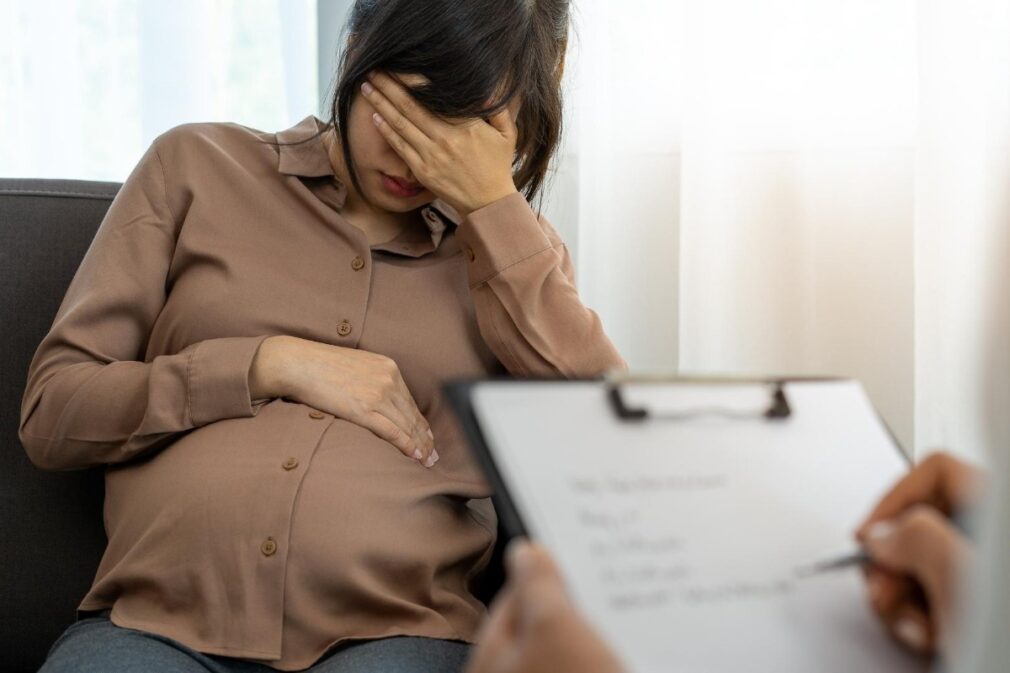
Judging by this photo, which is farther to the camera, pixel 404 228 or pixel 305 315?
pixel 404 228

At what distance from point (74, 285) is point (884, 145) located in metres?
0.95

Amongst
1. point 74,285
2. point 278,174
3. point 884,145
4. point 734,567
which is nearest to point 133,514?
point 74,285

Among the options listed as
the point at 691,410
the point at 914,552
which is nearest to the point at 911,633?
the point at 914,552

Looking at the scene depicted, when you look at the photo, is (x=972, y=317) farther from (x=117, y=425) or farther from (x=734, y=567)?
(x=117, y=425)

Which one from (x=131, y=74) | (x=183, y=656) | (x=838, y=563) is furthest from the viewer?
(x=131, y=74)

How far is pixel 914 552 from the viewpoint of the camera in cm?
47

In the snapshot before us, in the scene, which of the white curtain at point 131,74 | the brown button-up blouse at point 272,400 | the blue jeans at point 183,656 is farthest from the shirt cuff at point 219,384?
the white curtain at point 131,74

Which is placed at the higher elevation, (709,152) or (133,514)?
(709,152)

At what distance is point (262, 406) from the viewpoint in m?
1.00

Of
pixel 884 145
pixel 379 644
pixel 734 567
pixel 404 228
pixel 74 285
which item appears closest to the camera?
pixel 734 567

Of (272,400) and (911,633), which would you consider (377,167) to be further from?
(911,633)

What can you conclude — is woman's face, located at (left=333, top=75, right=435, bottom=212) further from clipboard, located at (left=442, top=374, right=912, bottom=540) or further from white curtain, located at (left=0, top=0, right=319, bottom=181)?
white curtain, located at (left=0, top=0, right=319, bottom=181)

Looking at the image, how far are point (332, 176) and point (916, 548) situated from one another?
806 mm

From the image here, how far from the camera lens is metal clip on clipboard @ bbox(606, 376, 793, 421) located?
1.70ft
